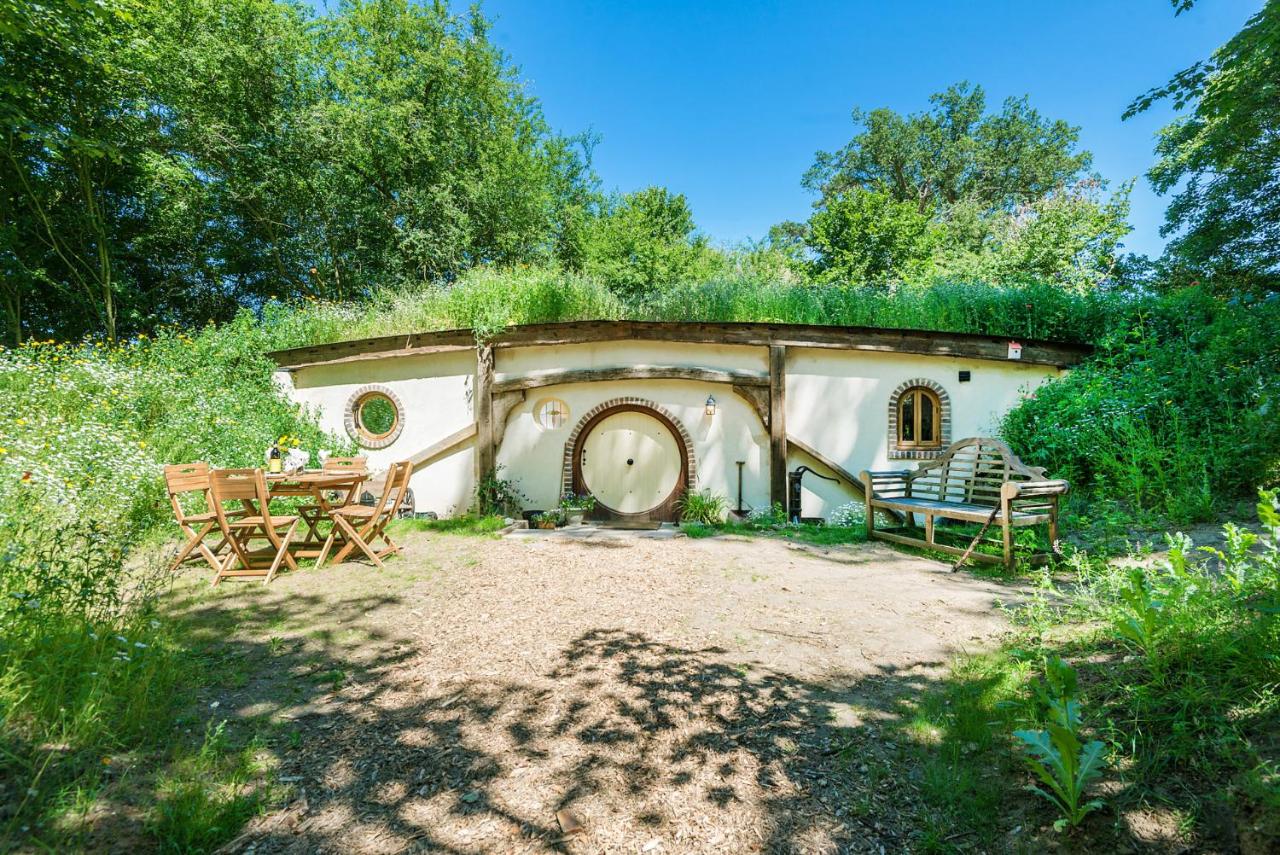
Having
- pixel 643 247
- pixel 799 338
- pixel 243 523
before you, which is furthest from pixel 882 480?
pixel 643 247

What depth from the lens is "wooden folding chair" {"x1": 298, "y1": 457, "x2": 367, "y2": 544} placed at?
580cm

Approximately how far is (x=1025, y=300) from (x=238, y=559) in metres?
12.0

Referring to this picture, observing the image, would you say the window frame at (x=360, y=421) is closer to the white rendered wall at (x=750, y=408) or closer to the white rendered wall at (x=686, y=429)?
the white rendered wall at (x=750, y=408)

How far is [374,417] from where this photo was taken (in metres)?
9.35

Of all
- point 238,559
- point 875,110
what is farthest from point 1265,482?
point 875,110

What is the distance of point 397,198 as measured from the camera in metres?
18.5

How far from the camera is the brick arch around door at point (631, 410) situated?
8516 millimetres

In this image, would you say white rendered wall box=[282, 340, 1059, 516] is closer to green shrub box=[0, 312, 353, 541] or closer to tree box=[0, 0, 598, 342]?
green shrub box=[0, 312, 353, 541]

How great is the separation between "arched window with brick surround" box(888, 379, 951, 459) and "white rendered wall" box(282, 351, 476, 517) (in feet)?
22.8

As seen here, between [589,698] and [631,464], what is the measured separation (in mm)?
5946

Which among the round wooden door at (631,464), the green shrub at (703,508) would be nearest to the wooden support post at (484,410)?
the round wooden door at (631,464)

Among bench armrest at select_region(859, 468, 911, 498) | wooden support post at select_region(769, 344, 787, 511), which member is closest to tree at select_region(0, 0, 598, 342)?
wooden support post at select_region(769, 344, 787, 511)

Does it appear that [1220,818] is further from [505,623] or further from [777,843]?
[505,623]

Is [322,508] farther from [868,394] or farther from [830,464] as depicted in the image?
[868,394]
